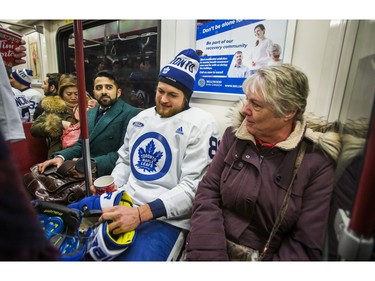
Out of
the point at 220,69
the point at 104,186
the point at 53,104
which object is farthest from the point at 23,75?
the point at 220,69

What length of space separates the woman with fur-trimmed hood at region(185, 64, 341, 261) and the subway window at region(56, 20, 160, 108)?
0.76 meters

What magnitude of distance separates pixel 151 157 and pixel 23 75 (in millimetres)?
1143

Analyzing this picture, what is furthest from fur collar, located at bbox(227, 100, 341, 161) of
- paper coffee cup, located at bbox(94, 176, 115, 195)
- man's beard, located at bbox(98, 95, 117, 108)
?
man's beard, located at bbox(98, 95, 117, 108)

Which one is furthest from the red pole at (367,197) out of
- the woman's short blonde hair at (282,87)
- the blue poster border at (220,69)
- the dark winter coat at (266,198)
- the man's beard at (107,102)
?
the man's beard at (107,102)

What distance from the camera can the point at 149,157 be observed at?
1.27 m

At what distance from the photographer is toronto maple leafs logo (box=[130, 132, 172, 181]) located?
123 centimetres

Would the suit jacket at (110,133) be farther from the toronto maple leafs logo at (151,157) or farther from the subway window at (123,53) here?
the toronto maple leafs logo at (151,157)

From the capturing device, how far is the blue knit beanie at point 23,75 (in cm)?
146

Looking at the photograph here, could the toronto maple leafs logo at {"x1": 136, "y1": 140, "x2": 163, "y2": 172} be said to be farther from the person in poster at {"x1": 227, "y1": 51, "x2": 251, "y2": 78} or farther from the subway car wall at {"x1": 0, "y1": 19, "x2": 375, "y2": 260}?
the person in poster at {"x1": 227, "y1": 51, "x2": 251, "y2": 78}

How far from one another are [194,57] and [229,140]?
21.0 inches

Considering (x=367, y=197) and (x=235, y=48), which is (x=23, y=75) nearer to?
(x=235, y=48)

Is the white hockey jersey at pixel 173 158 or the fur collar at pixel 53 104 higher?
the fur collar at pixel 53 104

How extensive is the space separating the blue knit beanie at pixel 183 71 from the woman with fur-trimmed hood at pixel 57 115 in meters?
0.92
